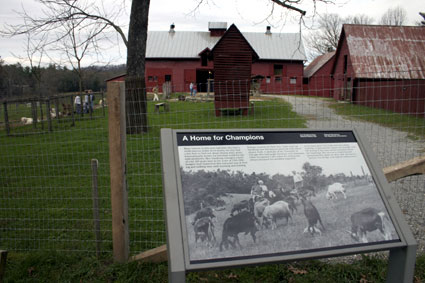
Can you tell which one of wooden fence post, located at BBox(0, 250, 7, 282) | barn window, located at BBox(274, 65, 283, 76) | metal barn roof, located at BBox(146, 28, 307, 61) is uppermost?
metal barn roof, located at BBox(146, 28, 307, 61)

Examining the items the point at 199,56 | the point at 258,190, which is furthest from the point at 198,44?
the point at 258,190

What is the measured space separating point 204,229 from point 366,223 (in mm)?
1209

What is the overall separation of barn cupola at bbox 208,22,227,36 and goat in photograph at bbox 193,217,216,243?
1740 inches

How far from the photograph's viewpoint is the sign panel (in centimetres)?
238

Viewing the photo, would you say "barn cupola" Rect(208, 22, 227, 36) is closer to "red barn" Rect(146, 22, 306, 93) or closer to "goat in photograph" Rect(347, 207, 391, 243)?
"red barn" Rect(146, 22, 306, 93)

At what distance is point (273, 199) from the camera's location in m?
2.56

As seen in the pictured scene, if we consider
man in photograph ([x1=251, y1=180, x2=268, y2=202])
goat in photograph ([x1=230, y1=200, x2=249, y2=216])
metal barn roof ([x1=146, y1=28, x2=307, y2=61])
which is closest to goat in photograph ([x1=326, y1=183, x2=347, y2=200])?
man in photograph ([x1=251, y1=180, x2=268, y2=202])

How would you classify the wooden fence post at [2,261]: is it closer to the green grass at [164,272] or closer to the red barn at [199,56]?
the green grass at [164,272]

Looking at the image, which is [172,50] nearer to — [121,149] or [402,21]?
[121,149]

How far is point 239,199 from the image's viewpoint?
8.23 feet

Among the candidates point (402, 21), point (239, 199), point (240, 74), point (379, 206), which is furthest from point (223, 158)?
point (402, 21)

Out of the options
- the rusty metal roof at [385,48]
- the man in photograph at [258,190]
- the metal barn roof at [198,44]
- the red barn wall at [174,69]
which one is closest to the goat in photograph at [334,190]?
the man in photograph at [258,190]

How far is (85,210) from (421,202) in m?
5.04

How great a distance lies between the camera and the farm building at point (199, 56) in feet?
136
